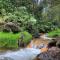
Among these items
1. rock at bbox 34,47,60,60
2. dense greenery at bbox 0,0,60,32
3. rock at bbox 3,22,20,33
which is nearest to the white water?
rock at bbox 34,47,60,60

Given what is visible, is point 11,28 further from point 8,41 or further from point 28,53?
point 28,53

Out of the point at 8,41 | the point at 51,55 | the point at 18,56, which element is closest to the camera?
the point at 51,55

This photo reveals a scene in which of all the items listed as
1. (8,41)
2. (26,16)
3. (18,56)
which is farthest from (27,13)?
(18,56)

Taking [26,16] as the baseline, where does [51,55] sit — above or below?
below

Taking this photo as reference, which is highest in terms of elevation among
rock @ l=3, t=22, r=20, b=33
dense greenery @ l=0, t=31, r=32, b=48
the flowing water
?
rock @ l=3, t=22, r=20, b=33

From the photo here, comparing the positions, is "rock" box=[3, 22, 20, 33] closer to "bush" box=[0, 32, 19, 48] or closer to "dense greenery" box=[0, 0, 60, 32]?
"bush" box=[0, 32, 19, 48]

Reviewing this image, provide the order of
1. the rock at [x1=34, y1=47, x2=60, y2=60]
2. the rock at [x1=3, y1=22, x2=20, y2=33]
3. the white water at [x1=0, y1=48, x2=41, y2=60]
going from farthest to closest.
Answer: the rock at [x1=3, y1=22, x2=20, y2=33], the white water at [x1=0, y1=48, x2=41, y2=60], the rock at [x1=34, y1=47, x2=60, y2=60]

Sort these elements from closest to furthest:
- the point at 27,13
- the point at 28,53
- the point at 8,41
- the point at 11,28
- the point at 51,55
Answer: the point at 51,55, the point at 28,53, the point at 8,41, the point at 11,28, the point at 27,13

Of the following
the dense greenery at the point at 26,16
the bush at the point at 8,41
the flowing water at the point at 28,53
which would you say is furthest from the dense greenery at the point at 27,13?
the bush at the point at 8,41

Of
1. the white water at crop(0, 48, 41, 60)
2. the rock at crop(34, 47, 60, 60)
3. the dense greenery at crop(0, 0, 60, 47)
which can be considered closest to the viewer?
the rock at crop(34, 47, 60, 60)

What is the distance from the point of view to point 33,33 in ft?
54.1

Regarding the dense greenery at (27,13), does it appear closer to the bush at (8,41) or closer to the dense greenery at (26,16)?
the dense greenery at (26,16)

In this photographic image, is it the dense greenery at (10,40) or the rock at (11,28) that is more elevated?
the rock at (11,28)

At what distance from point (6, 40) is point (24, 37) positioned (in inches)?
55.8
